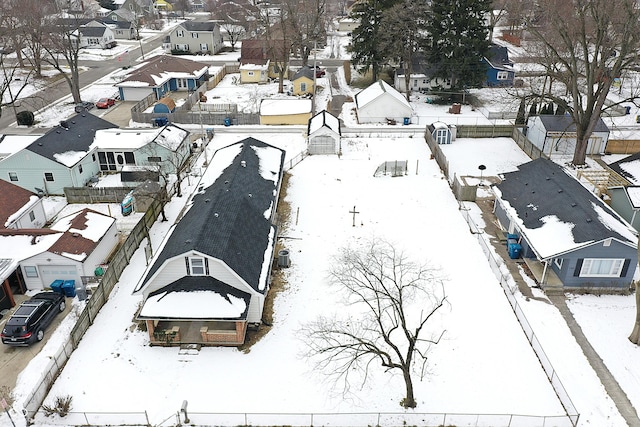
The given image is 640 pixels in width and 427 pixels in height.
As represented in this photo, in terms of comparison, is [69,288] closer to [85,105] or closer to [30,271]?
[30,271]

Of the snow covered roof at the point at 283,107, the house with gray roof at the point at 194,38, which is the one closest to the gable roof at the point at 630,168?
the snow covered roof at the point at 283,107

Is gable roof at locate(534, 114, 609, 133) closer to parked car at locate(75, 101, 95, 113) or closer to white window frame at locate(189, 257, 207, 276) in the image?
white window frame at locate(189, 257, 207, 276)

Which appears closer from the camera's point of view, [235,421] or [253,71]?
[235,421]

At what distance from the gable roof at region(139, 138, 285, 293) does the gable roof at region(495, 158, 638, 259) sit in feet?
48.3

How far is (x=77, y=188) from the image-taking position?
115ft

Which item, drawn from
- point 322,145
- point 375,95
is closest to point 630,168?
point 322,145

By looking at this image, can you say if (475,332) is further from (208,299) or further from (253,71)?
(253,71)

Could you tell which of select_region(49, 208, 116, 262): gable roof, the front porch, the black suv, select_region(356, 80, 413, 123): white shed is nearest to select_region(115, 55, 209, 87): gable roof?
select_region(356, 80, 413, 123): white shed

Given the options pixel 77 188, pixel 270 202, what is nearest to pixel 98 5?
pixel 77 188

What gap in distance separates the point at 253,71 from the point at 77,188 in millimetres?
35904

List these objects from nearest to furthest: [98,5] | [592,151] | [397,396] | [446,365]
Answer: [397,396] → [446,365] → [592,151] → [98,5]

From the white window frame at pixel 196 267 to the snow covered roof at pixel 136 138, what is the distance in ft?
57.5

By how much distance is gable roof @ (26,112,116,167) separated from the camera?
117ft

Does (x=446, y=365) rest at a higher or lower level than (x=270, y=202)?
lower
